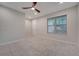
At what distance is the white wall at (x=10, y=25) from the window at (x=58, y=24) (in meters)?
2.71

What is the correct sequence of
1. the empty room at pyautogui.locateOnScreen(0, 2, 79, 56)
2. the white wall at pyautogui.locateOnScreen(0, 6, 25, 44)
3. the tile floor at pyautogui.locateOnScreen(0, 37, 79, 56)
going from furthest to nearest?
1. the white wall at pyautogui.locateOnScreen(0, 6, 25, 44)
2. the empty room at pyautogui.locateOnScreen(0, 2, 79, 56)
3. the tile floor at pyautogui.locateOnScreen(0, 37, 79, 56)

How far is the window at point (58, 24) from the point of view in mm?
5656

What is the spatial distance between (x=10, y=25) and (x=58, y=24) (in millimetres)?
3798

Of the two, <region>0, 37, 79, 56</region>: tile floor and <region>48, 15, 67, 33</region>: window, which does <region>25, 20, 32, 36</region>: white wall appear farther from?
<region>0, 37, 79, 56</region>: tile floor

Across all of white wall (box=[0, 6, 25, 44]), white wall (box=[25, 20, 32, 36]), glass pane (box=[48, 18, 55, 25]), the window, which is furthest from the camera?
white wall (box=[25, 20, 32, 36])

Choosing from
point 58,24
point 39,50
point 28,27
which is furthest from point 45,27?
point 39,50

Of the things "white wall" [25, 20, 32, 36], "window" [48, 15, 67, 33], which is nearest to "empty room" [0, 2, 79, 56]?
"window" [48, 15, 67, 33]

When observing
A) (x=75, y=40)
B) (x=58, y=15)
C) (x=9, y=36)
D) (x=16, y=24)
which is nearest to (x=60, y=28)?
(x=58, y=15)

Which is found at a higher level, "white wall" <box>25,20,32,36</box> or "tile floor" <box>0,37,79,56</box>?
"white wall" <box>25,20,32,36</box>

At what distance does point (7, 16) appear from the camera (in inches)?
193

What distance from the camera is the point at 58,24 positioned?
622 cm

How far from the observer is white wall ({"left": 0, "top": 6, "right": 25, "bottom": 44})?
4.56 m

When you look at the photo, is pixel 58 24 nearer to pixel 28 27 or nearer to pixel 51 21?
pixel 51 21

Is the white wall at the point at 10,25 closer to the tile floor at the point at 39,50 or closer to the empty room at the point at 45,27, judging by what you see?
the empty room at the point at 45,27
